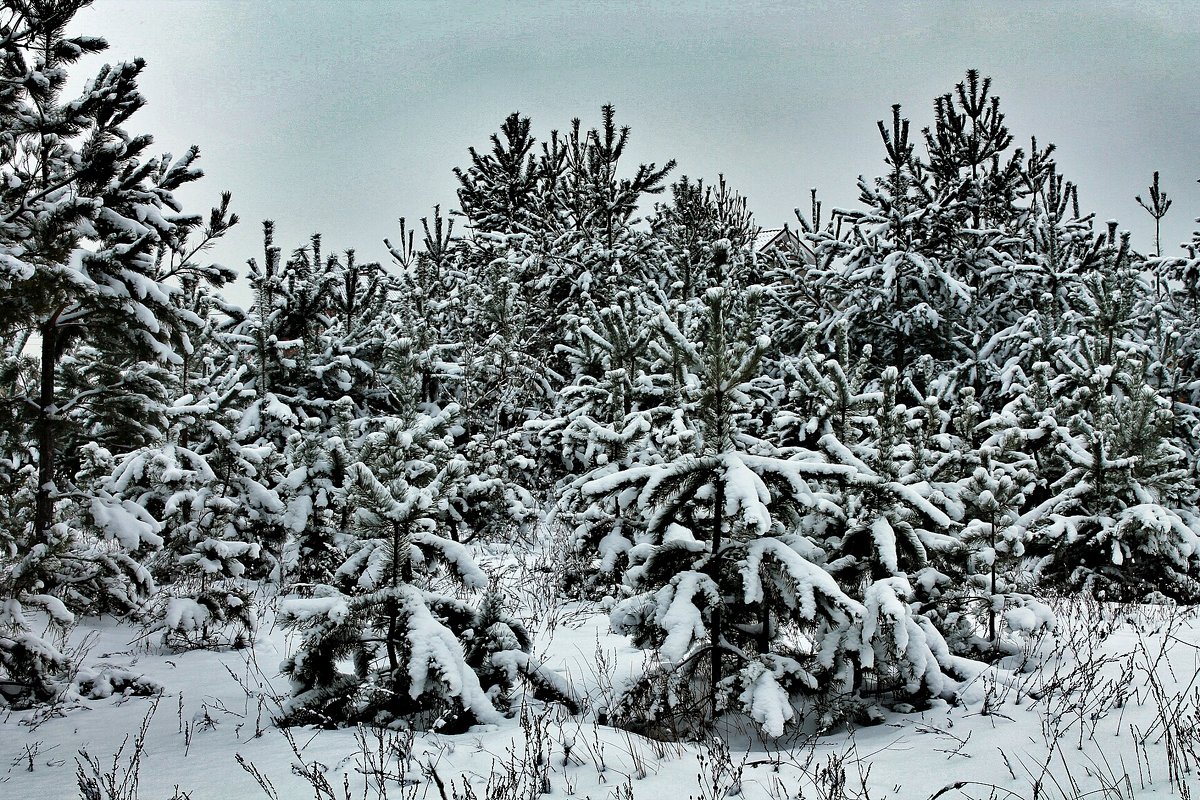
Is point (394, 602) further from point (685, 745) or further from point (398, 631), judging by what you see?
point (685, 745)

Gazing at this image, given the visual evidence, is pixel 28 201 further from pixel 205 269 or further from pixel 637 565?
pixel 637 565

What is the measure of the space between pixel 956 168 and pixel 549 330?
28.0 feet

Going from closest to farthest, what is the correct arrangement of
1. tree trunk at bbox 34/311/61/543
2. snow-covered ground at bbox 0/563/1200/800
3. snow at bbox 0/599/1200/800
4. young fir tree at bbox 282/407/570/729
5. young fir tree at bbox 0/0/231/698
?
snow-covered ground at bbox 0/563/1200/800 → snow at bbox 0/599/1200/800 → young fir tree at bbox 282/407/570/729 → young fir tree at bbox 0/0/231/698 → tree trunk at bbox 34/311/61/543

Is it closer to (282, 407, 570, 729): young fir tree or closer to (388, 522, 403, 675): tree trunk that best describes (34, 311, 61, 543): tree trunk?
(282, 407, 570, 729): young fir tree

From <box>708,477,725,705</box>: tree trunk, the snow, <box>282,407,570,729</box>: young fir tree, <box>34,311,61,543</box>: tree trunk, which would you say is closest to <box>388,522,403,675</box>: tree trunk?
<box>282,407,570,729</box>: young fir tree

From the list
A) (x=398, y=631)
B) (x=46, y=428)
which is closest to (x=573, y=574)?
(x=398, y=631)

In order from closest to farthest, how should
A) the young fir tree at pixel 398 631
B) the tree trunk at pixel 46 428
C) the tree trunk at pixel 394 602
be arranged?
the young fir tree at pixel 398 631, the tree trunk at pixel 394 602, the tree trunk at pixel 46 428

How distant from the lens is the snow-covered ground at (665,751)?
3412 mm

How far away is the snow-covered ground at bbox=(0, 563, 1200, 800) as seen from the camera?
3412 millimetres

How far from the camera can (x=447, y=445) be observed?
22.0 feet

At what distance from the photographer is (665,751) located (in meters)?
3.99

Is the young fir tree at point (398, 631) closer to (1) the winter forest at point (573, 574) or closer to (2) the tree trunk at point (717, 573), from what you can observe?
(1) the winter forest at point (573, 574)

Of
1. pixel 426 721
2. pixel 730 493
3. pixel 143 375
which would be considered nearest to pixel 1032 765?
pixel 730 493

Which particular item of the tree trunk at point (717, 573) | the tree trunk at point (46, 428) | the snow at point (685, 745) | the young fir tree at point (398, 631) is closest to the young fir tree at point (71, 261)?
the tree trunk at point (46, 428)
